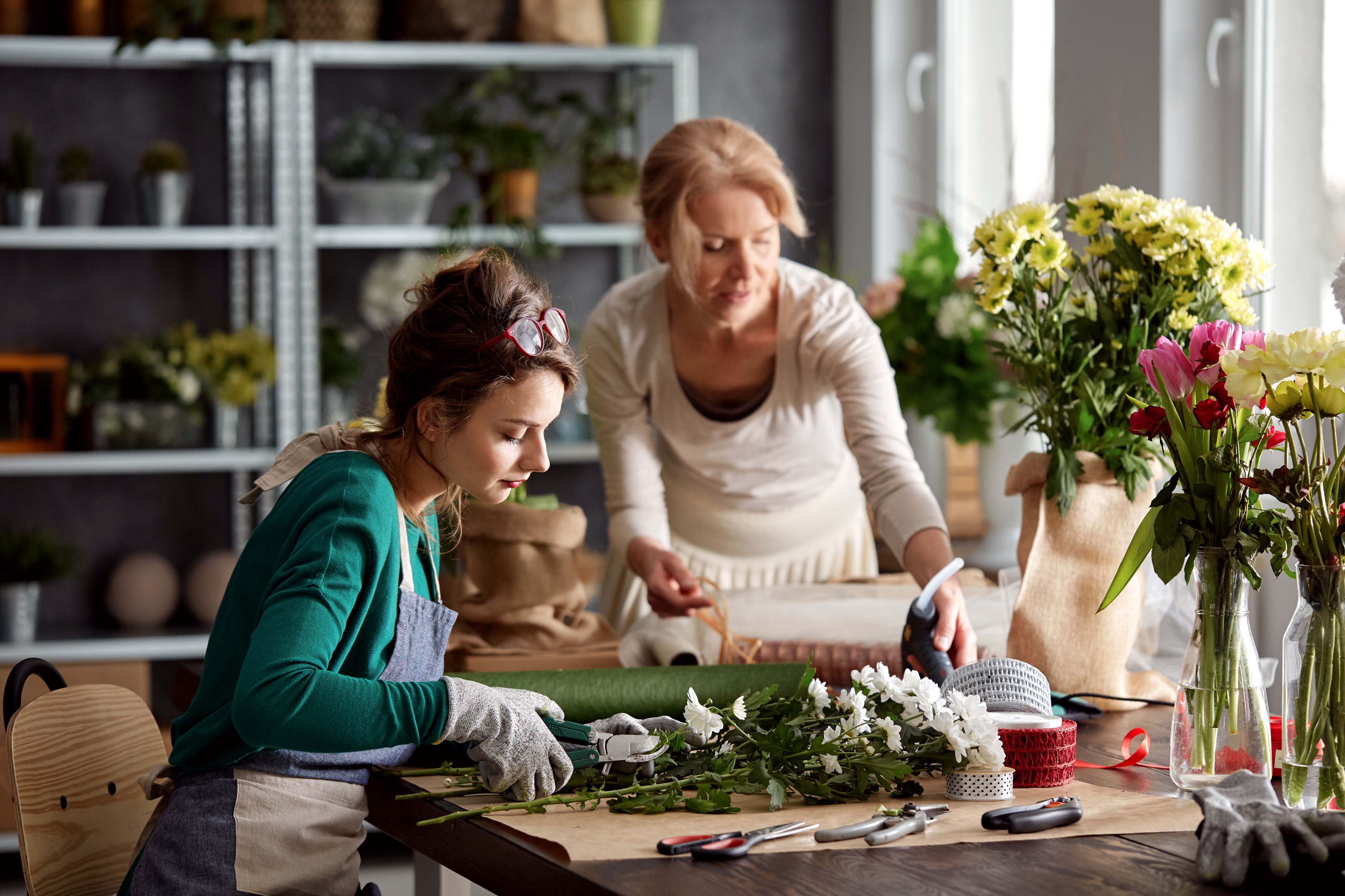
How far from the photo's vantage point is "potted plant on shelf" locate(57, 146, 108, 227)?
364cm

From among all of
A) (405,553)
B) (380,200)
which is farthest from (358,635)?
(380,200)

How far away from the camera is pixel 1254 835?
3.18ft

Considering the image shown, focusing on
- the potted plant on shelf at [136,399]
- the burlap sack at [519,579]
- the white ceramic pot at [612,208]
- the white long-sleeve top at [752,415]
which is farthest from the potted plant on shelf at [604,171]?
the burlap sack at [519,579]

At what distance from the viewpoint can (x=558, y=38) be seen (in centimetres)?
393

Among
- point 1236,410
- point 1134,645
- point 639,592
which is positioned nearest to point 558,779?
point 1236,410

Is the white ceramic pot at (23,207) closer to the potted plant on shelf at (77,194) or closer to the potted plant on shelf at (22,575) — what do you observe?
the potted plant on shelf at (77,194)

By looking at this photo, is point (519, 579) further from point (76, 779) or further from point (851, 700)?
point (851, 700)

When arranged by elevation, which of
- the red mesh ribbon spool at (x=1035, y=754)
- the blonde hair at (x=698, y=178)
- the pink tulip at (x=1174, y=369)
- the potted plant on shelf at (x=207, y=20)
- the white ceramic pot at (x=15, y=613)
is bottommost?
the white ceramic pot at (x=15, y=613)

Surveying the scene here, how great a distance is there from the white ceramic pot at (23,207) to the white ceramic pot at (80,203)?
0.06 metres

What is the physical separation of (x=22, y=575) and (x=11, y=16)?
1.43 meters

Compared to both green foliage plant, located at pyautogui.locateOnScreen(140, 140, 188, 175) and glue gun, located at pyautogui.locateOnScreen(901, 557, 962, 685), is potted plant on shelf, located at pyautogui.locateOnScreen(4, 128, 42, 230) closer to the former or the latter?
green foliage plant, located at pyautogui.locateOnScreen(140, 140, 188, 175)

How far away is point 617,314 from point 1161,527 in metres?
1.23

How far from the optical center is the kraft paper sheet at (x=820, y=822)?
3.49 ft

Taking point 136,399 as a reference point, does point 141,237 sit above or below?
above
